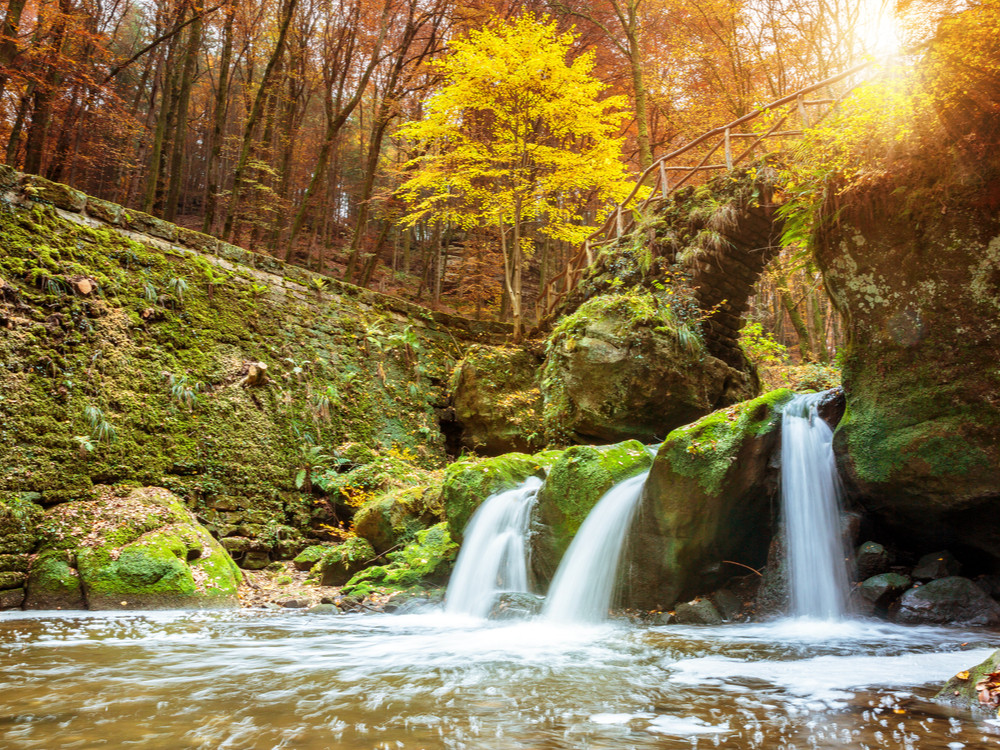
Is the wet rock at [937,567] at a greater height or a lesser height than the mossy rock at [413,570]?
greater

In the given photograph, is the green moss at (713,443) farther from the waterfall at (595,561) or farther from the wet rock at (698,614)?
the wet rock at (698,614)

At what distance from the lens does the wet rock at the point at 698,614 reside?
529 cm

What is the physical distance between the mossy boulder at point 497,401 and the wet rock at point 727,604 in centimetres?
571

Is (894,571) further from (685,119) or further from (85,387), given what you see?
(685,119)

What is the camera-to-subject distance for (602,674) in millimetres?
3600

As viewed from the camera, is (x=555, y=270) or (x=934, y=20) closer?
(x=934, y=20)

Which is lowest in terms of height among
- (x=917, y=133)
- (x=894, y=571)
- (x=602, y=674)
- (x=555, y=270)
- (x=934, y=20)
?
(x=602, y=674)

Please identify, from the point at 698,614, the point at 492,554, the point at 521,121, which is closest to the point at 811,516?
the point at 698,614

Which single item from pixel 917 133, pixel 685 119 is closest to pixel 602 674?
pixel 917 133

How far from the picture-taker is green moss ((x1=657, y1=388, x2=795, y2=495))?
5402mm

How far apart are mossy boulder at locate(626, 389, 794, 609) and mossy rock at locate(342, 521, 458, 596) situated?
8.82 feet

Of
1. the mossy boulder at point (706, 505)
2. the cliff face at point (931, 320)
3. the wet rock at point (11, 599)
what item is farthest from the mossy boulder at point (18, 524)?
the cliff face at point (931, 320)

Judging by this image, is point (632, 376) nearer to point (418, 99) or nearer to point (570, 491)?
point (570, 491)

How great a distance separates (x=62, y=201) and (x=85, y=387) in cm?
299
